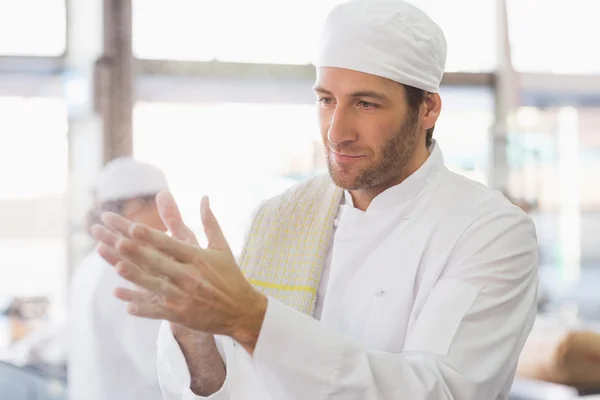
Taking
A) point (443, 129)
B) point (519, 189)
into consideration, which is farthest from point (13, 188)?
point (519, 189)

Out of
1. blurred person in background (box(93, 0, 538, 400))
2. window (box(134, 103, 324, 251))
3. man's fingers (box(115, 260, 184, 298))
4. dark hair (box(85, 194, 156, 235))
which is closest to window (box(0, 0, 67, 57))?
window (box(134, 103, 324, 251))

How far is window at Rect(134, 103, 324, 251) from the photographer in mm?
4805

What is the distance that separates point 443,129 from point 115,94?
6.62 feet

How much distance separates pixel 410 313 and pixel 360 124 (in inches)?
13.2

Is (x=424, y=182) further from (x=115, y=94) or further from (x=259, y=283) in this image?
(x=115, y=94)

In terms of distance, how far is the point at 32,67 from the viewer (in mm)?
4520

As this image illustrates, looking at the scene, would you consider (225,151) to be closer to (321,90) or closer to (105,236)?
(321,90)

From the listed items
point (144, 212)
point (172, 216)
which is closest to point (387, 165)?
point (172, 216)

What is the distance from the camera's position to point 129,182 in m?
3.46

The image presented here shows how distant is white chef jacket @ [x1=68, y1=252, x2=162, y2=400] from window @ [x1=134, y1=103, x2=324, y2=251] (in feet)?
4.98

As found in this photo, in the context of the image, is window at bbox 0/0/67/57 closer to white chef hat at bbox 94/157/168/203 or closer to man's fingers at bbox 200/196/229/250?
white chef hat at bbox 94/157/168/203

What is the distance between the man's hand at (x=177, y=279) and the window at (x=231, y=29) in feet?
12.1

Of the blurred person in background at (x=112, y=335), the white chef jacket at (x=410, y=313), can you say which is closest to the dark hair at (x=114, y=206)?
the blurred person in background at (x=112, y=335)

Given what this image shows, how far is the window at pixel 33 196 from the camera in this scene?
4.53m
